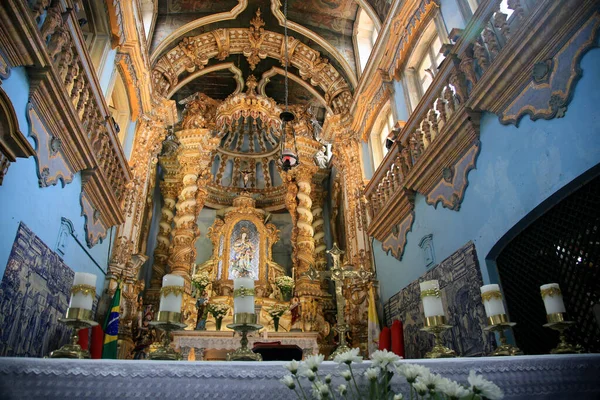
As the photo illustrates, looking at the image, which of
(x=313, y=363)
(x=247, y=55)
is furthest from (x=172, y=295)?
(x=247, y=55)

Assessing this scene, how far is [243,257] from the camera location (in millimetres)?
11383

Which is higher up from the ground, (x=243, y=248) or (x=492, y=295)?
(x=243, y=248)

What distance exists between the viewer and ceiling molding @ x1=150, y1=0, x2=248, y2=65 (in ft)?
31.5

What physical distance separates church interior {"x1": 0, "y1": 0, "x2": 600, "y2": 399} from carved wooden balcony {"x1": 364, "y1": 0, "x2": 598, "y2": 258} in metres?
0.02

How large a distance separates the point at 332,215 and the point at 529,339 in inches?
307

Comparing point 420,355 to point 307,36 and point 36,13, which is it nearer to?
point 36,13

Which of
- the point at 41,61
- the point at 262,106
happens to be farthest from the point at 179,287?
the point at 262,106

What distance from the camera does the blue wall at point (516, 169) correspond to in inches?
122

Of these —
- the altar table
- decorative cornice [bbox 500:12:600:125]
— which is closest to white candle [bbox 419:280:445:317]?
decorative cornice [bbox 500:12:600:125]

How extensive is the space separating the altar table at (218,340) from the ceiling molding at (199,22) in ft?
20.8

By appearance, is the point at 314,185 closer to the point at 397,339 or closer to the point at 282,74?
the point at 282,74

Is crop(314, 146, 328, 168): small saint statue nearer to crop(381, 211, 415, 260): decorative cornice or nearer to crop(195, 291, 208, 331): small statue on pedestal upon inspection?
crop(195, 291, 208, 331): small statue on pedestal

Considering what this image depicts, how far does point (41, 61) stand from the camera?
3975 millimetres

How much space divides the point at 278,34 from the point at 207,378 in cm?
1024
